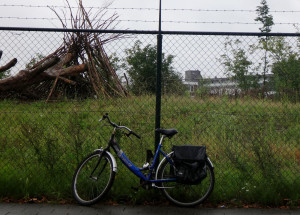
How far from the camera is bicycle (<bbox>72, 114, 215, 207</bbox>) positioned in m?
4.18

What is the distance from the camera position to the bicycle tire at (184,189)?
416cm

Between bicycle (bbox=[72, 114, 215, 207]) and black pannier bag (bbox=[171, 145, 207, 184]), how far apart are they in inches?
3.1

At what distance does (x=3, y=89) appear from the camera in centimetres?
807

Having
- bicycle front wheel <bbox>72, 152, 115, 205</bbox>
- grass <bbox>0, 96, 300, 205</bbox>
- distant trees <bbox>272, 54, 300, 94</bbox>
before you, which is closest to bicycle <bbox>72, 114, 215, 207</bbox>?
bicycle front wheel <bbox>72, 152, 115, 205</bbox>

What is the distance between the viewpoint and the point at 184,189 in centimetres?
432

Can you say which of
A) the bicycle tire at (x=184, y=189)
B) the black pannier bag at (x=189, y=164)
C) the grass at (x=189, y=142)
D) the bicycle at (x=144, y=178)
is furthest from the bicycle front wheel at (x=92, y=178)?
the black pannier bag at (x=189, y=164)

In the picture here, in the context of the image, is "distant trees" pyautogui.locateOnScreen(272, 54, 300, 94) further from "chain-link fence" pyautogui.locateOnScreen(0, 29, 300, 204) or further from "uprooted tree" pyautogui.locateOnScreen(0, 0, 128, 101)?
"uprooted tree" pyautogui.locateOnScreen(0, 0, 128, 101)

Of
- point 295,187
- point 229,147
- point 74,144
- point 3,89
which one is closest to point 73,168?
point 74,144

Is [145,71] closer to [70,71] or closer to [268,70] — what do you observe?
[268,70]

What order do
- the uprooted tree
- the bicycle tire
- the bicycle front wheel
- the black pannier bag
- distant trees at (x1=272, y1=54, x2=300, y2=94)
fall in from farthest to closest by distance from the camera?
the uprooted tree → distant trees at (x1=272, y1=54, x2=300, y2=94) → the bicycle front wheel → the bicycle tire → the black pannier bag

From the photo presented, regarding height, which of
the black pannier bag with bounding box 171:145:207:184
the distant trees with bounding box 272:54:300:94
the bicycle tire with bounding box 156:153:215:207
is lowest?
the bicycle tire with bounding box 156:153:215:207

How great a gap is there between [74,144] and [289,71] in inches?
121

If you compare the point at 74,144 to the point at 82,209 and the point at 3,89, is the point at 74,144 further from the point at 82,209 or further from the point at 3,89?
the point at 3,89

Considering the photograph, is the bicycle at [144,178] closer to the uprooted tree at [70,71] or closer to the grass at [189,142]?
the grass at [189,142]
